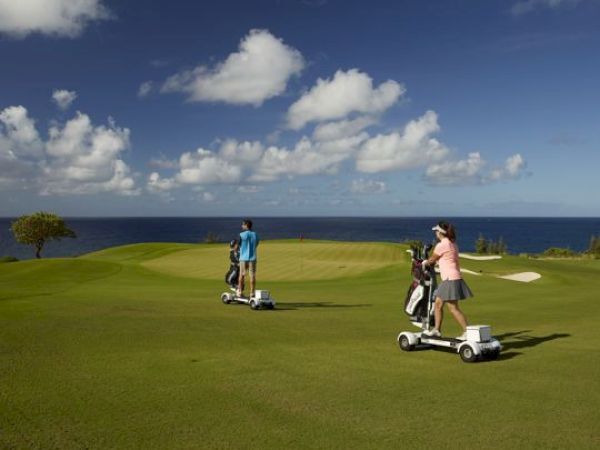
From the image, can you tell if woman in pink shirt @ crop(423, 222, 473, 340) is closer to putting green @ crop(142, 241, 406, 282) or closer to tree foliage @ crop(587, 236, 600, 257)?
putting green @ crop(142, 241, 406, 282)

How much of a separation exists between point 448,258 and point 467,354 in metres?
1.86

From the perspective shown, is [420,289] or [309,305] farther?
[309,305]

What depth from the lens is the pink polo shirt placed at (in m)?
10.4

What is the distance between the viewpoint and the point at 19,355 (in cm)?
898

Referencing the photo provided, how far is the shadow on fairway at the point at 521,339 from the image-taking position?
10984mm

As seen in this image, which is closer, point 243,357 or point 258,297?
point 243,357

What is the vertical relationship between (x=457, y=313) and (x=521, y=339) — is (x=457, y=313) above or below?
above

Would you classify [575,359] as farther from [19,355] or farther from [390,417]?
[19,355]

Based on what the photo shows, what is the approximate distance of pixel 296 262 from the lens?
37281 millimetres

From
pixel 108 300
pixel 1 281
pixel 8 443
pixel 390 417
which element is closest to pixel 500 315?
pixel 390 417

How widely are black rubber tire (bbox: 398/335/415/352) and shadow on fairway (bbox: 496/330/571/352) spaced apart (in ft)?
6.43

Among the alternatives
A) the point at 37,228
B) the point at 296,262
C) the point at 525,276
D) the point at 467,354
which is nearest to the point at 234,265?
the point at 467,354

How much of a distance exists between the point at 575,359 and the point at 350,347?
3.85 metres

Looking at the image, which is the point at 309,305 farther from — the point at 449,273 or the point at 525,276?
the point at 525,276
